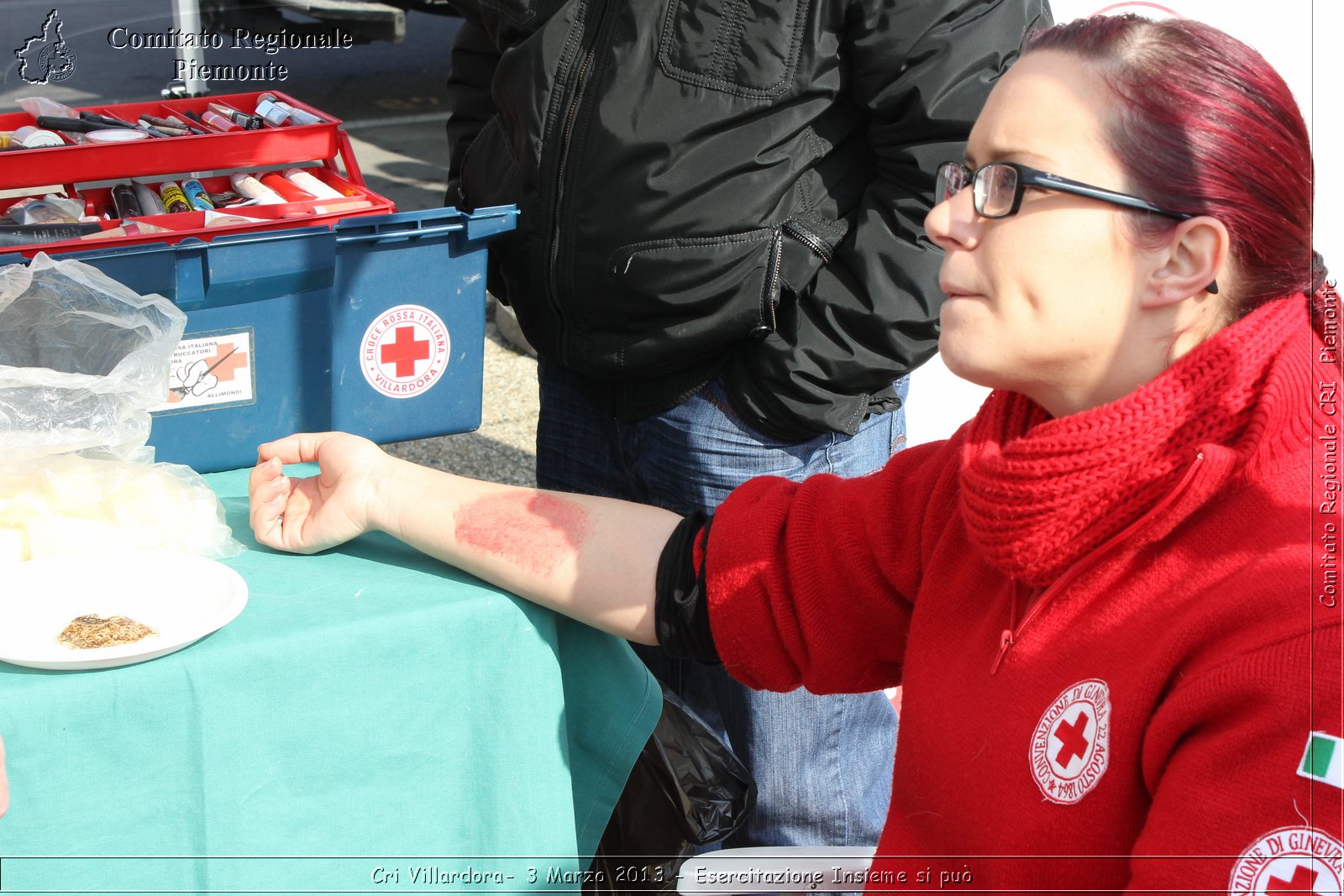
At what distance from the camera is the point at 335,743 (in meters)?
1.39

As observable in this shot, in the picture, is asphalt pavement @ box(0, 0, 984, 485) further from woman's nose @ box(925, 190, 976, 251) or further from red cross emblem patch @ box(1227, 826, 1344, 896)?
red cross emblem patch @ box(1227, 826, 1344, 896)

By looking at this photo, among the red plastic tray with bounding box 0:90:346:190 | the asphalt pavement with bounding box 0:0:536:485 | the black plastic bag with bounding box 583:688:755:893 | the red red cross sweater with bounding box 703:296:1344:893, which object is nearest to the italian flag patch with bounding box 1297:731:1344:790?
the red red cross sweater with bounding box 703:296:1344:893

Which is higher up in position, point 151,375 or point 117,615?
point 151,375

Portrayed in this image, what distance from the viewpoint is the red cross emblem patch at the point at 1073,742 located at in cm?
104

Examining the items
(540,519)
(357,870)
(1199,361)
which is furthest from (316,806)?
(1199,361)

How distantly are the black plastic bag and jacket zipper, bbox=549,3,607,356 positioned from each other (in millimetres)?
677

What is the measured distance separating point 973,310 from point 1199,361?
0.70 feet

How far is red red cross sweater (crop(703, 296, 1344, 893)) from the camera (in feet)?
2.94

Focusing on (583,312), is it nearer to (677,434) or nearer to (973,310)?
(677,434)

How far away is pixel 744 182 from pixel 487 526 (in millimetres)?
648

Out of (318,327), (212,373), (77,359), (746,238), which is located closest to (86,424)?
(77,359)

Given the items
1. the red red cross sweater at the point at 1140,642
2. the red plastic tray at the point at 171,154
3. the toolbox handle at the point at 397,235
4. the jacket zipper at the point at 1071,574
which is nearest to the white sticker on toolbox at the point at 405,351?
the toolbox handle at the point at 397,235

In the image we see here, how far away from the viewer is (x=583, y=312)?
190 centimetres

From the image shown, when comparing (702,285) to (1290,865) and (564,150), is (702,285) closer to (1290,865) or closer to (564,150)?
(564,150)
